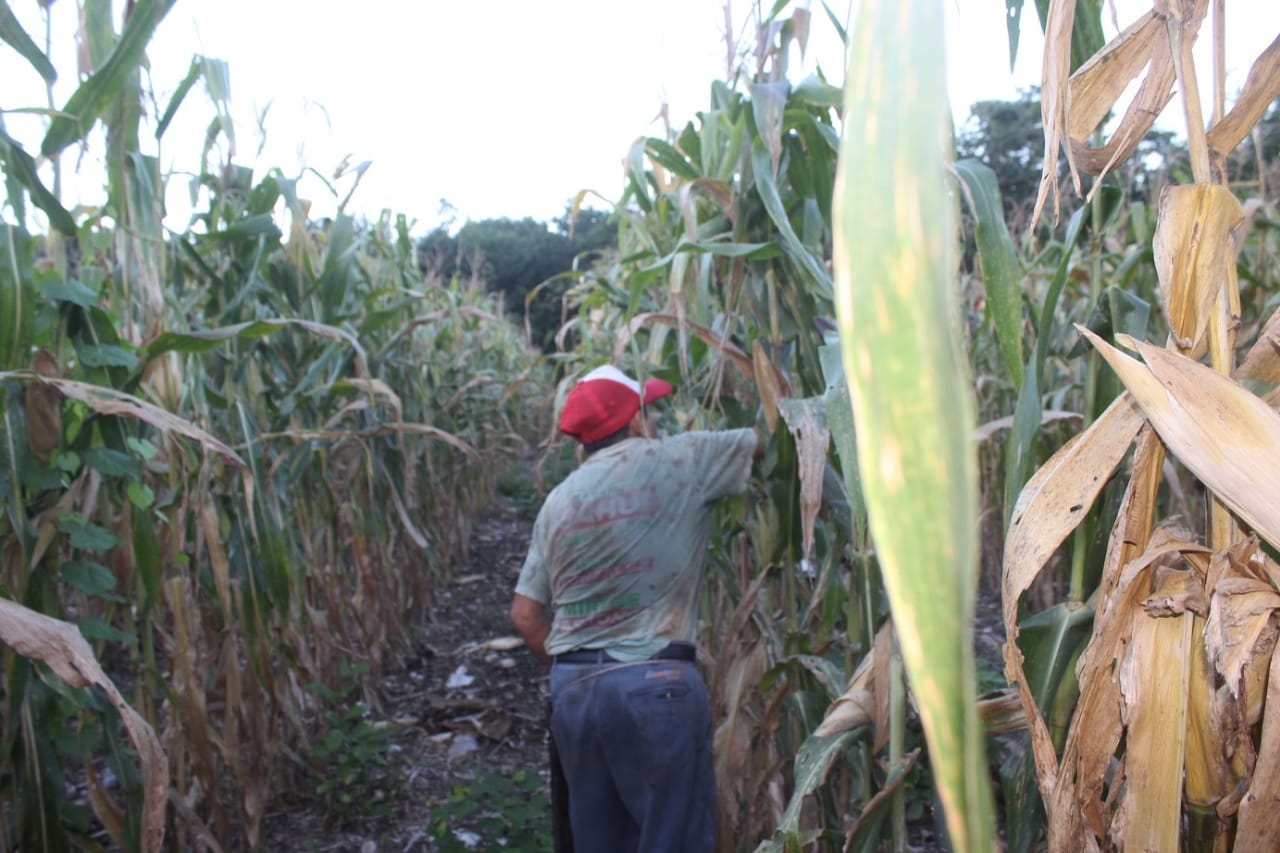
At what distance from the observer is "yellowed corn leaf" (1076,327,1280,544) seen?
430 mm

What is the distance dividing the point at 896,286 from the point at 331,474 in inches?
157

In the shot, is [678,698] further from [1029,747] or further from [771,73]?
[771,73]

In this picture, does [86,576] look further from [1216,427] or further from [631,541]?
[1216,427]

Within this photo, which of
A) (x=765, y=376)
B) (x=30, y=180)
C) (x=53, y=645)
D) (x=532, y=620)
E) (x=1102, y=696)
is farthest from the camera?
(x=532, y=620)

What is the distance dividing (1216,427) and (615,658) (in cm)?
182

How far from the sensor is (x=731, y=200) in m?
1.85

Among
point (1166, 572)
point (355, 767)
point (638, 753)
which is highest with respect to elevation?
point (1166, 572)

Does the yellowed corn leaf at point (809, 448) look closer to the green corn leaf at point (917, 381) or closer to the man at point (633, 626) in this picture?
the man at point (633, 626)

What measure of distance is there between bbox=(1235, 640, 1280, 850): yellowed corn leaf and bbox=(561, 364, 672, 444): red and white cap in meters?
1.72

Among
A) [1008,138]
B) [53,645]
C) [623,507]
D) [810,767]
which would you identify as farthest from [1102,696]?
[1008,138]

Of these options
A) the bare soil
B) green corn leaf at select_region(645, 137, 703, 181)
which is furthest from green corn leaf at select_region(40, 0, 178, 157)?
the bare soil

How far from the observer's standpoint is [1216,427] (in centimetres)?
47

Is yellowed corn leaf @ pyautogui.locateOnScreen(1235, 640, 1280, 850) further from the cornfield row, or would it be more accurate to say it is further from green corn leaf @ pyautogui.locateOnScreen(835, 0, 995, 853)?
green corn leaf @ pyautogui.locateOnScreen(835, 0, 995, 853)

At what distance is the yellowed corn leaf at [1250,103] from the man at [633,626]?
1.36 metres
